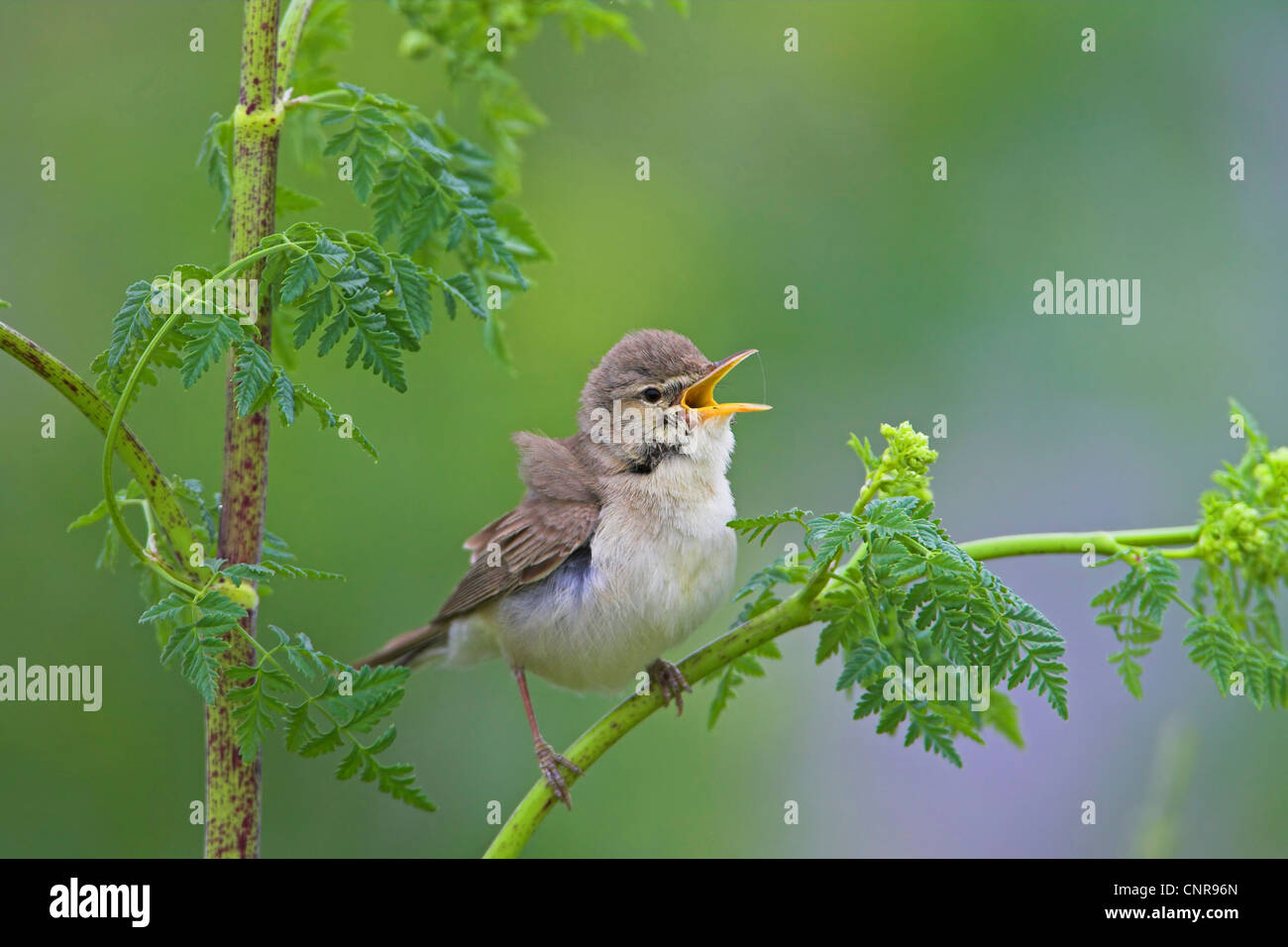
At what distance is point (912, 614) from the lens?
196 centimetres

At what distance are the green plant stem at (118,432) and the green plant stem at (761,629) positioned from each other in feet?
2.28

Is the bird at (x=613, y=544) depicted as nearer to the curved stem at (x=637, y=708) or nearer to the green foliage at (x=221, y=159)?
the curved stem at (x=637, y=708)

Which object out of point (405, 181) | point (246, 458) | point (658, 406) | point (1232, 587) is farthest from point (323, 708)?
point (658, 406)

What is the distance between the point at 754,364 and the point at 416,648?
6.27ft

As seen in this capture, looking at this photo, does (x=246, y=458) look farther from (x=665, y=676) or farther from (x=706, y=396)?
(x=706, y=396)

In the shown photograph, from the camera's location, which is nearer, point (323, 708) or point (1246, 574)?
point (323, 708)

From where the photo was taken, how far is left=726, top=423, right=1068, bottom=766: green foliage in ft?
6.09

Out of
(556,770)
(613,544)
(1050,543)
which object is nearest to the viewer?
(1050,543)

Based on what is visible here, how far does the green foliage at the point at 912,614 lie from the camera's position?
6.09ft

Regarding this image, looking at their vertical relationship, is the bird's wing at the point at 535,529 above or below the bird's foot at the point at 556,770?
above

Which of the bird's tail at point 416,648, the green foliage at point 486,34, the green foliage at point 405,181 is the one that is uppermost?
the green foliage at point 486,34

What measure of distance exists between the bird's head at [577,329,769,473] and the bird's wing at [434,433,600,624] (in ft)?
0.46

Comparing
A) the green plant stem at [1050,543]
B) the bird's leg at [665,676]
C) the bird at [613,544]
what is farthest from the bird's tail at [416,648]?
the green plant stem at [1050,543]
